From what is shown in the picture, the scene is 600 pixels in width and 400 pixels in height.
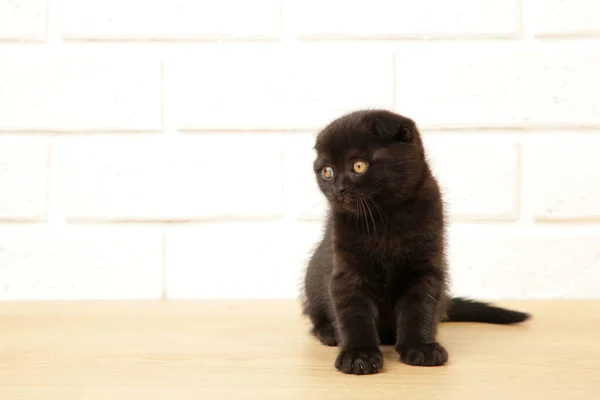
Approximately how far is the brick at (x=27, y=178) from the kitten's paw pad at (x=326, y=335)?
30.0 inches

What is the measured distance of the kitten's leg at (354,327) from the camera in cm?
95

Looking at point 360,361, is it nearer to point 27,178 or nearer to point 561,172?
point 561,172

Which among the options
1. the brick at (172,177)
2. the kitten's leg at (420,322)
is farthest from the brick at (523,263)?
the kitten's leg at (420,322)

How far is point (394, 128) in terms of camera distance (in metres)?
1.03

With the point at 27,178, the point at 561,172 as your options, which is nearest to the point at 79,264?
the point at 27,178

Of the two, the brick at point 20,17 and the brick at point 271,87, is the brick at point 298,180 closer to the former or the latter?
the brick at point 271,87

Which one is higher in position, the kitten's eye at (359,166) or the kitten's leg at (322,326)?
the kitten's eye at (359,166)

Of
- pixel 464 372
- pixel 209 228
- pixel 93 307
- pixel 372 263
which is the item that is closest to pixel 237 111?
pixel 209 228

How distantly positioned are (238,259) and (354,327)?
638 mm

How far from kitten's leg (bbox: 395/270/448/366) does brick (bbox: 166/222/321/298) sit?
54 centimetres

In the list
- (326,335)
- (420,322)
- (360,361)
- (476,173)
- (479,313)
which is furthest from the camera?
(476,173)

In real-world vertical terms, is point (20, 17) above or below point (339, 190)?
above

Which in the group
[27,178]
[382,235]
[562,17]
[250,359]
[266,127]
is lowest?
[250,359]

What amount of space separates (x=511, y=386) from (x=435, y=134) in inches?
32.6
